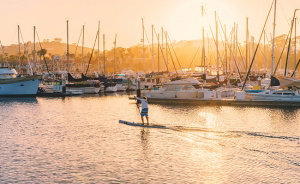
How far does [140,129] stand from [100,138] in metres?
4.51

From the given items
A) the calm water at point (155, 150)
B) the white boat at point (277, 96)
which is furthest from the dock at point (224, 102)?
the calm water at point (155, 150)

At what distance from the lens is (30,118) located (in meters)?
48.3

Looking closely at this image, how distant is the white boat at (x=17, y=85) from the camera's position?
79.5 m

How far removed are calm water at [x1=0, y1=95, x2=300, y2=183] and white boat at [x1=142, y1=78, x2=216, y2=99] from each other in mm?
12556

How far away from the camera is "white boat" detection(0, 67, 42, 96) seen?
79500 mm

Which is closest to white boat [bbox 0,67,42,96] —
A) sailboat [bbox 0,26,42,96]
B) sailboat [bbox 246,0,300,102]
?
sailboat [bbox 0,26,42,96]

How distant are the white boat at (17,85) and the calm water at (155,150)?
33.4 metres

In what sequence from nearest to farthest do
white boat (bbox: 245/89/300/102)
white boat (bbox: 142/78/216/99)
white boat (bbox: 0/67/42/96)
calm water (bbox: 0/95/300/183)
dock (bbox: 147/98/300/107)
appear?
calm water (bbox: 0/95/300/183)
dock (bbox: 147/98/300/107)
white boat (bbox: 245/89/300/102)
white boat (bbox: 142/78/216/99)
white boat (bbox: 0/67/42/96)

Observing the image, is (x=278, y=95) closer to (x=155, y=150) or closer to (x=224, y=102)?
(x=224, y=102)

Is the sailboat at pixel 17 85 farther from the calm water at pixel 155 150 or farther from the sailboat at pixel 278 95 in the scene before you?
the sailboat at pixel 278 95

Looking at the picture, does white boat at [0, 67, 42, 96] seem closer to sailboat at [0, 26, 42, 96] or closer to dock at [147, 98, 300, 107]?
sailboat at [0, 26, 42, 96]

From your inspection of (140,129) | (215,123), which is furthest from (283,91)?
(140,129)

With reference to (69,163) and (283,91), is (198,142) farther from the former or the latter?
(283,91)

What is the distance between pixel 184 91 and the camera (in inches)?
2410
